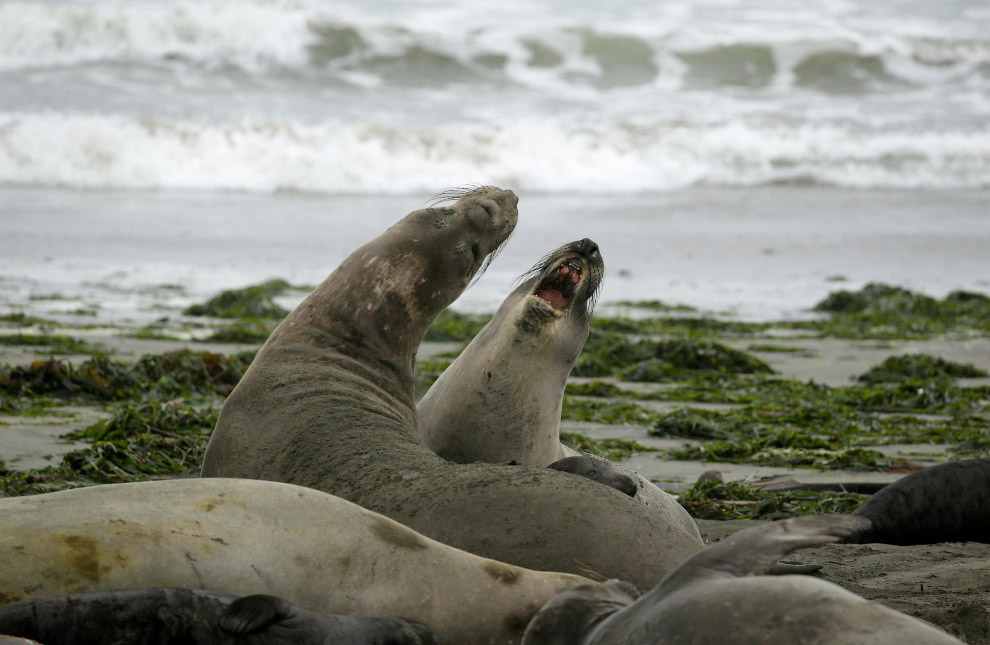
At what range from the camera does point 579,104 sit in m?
26.0

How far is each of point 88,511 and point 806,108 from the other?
26.2 meters

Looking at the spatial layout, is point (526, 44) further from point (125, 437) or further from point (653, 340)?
point (125, 437)

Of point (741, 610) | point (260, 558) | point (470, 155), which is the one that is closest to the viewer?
point (741, 610)

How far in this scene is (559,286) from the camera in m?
4.29

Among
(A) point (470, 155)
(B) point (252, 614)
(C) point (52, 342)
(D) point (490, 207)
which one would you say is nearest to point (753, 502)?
(D) point (490, 207)

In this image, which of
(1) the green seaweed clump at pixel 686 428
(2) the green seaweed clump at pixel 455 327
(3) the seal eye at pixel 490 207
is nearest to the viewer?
(3) the seal eye at pixel 490 207

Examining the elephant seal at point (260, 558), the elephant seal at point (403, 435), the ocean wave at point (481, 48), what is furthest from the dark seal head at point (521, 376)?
the ocean wave at point (481, 48)

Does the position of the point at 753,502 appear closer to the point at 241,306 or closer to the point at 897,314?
the point at 241,306

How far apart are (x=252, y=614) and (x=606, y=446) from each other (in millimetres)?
3590

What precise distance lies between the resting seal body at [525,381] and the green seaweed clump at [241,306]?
18.2 feet

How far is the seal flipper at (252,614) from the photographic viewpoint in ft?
6.74

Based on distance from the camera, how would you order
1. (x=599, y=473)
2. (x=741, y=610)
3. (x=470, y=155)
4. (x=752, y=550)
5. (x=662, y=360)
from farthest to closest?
(x=470, y=155) → (x=662, y=360) → (x=599, y=473) → (x=752, y=550) → (x=741, y=610)

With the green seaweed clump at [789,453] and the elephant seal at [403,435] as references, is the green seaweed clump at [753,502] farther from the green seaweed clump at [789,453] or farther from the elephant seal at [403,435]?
the green seaweed clump at [789,453]

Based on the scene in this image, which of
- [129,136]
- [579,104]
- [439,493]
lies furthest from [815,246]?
[439,493]
